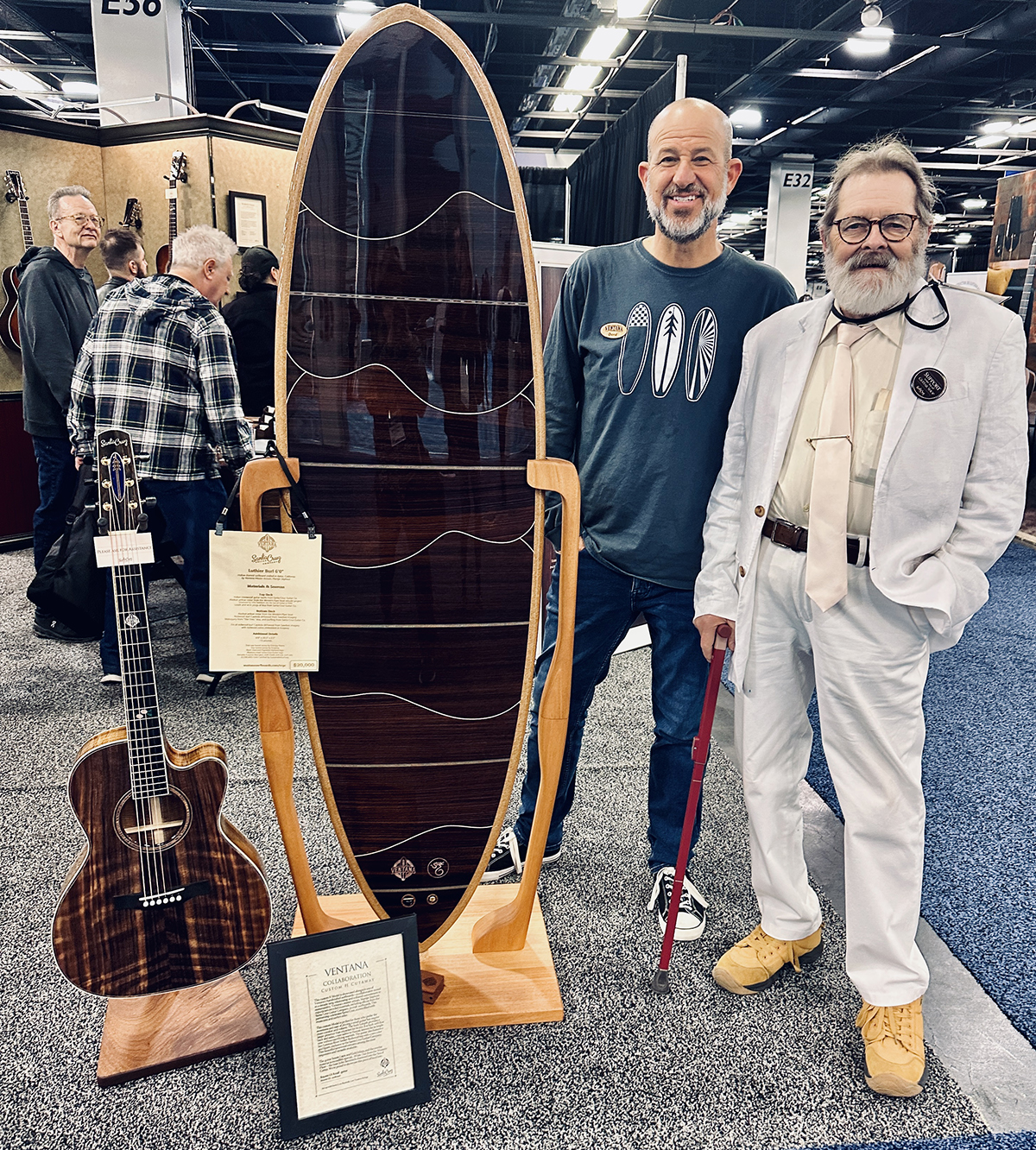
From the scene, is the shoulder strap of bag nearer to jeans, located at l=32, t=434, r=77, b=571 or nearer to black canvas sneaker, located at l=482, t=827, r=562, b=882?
black canvas sneaker, located at l=482, t=827, r=562, b=882

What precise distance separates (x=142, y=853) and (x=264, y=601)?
557 millimetres

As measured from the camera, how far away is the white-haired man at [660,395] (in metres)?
1.72

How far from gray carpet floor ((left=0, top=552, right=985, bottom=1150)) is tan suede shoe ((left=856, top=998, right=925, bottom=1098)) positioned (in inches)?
1.2

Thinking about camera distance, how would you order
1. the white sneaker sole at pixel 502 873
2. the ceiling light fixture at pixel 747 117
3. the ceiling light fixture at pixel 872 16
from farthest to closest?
1. the ceiling light fixture at pixel 747 117
2. the ceiling light fixture at pixel 872 16
3. the white sneaker sole at pixel 502 873

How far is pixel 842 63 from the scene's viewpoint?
802 cm

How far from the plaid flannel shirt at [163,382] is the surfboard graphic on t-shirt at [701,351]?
1.71m

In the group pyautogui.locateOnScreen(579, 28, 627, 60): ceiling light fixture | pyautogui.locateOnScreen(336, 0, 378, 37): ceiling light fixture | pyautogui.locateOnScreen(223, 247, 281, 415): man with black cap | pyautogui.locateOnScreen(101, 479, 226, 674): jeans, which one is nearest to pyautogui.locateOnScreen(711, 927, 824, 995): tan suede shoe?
pyautogui.locateOnScreen(101, 479, 226, 674): jeans

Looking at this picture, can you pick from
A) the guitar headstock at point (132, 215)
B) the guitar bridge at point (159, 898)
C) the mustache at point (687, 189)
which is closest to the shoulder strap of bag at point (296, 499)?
the guitar bridge at point (159, 898)

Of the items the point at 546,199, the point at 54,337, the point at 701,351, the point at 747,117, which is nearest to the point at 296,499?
the point at 701,351

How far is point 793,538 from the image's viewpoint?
61.7 inches

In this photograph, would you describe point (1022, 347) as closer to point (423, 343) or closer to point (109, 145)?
point (423, 343)

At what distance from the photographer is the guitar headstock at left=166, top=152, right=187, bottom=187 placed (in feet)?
14.4

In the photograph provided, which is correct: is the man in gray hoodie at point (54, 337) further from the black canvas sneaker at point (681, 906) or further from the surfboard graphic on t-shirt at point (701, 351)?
the surfboard graphic on t-shirt at point (701, 351)

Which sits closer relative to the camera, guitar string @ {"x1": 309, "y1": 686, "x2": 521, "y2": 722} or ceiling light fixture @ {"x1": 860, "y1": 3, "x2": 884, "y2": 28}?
guitar string @ {"x1": 309, "y1": 686, "x2": 521, "y2": 722}
